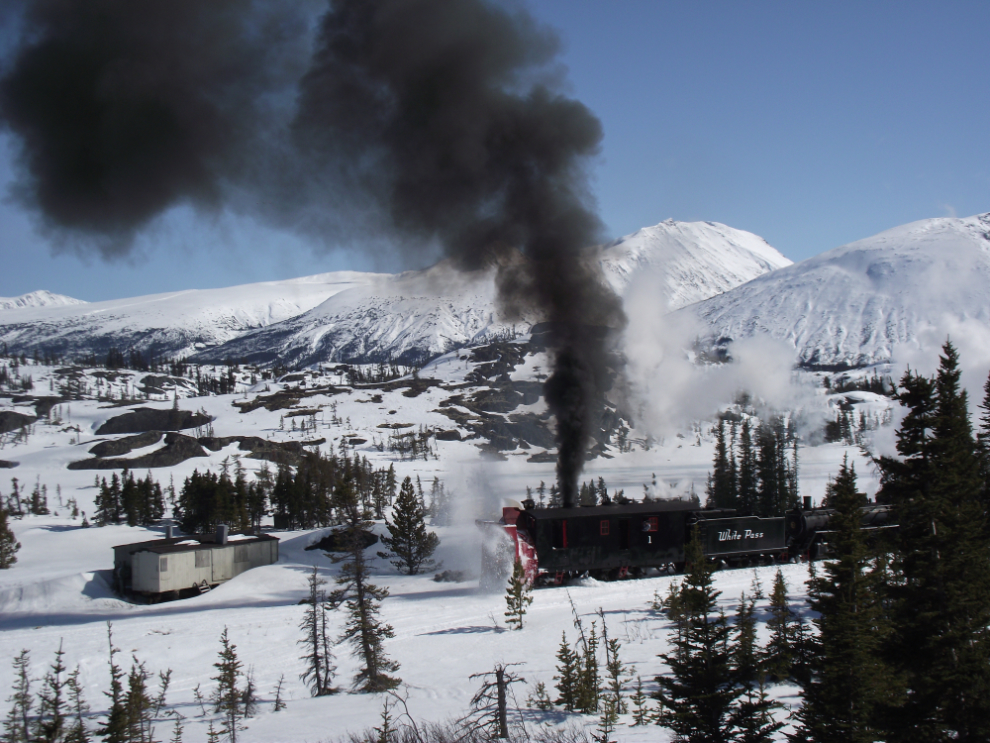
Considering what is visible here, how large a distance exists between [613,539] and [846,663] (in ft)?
68.3

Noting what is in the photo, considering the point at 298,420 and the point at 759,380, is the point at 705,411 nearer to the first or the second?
the point at 759,380

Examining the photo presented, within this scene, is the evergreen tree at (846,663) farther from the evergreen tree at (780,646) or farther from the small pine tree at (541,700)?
the small pine tree at (541,700)

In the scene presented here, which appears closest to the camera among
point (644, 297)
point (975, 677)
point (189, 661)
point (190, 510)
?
point (975, 677)

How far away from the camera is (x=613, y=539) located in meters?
31.0

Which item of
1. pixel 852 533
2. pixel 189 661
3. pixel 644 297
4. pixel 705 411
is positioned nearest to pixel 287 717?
pixel 189 661

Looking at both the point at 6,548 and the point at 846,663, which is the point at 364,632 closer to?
the point at 846,663

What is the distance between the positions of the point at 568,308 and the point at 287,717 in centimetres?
2303

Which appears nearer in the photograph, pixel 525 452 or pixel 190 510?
pixel 190 510

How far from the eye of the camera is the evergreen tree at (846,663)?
1032cm

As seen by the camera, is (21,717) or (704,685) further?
(21,717)

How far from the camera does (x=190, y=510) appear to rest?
3039 inches

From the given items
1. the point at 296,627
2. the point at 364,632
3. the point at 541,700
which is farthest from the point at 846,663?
the point at 296,627

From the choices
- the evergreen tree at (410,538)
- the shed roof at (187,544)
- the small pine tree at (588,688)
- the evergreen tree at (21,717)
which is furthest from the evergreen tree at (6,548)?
the small pine tree at (588,688)

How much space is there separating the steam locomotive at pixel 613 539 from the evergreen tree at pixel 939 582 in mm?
12092
